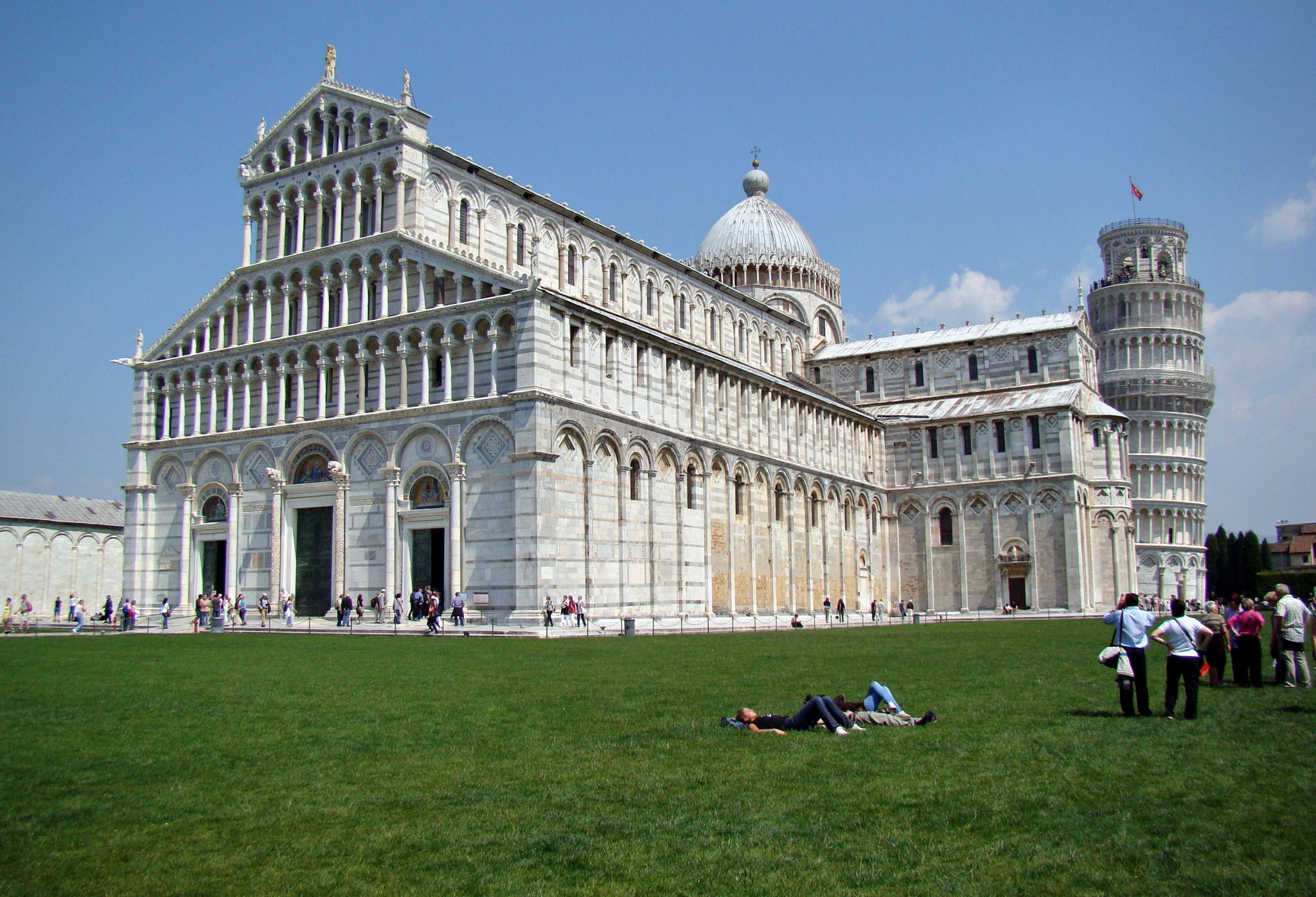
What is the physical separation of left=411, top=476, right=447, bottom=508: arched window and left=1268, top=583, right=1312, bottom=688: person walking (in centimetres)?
2918

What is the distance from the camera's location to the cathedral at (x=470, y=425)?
129ft

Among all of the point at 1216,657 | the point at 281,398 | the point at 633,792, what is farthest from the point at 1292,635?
the point at 281,398

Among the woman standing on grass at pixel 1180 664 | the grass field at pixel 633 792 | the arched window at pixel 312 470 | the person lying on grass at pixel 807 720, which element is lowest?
the grass field at pixel 633 792

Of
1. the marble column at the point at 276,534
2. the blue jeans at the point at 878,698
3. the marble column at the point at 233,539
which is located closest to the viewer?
the blue jeans at the point at 878,698

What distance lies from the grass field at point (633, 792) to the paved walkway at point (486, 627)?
59.5 ft

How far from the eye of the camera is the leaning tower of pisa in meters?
92.8

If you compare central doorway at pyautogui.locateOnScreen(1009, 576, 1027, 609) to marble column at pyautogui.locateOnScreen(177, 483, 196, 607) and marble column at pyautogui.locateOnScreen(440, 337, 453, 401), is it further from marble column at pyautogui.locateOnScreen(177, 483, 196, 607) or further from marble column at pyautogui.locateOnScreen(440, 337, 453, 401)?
marble column at pyautogui.locateOnScreen(177, 483, 196, 607)

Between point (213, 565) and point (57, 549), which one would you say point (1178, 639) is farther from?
point (57, 549)

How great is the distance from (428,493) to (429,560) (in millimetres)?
2513

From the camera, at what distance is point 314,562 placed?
4325 cm

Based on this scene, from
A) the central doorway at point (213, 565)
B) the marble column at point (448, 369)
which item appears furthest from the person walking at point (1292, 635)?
the central doorway at point (213, 565)

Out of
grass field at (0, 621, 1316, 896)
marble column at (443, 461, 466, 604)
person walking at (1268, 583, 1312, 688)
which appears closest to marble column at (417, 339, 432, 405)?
marble column at (443, 461, 466, 604)

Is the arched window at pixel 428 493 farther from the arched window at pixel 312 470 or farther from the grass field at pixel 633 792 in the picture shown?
the grass field at pixel 633 792

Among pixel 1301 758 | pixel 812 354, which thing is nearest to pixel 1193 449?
pixel 812 354
